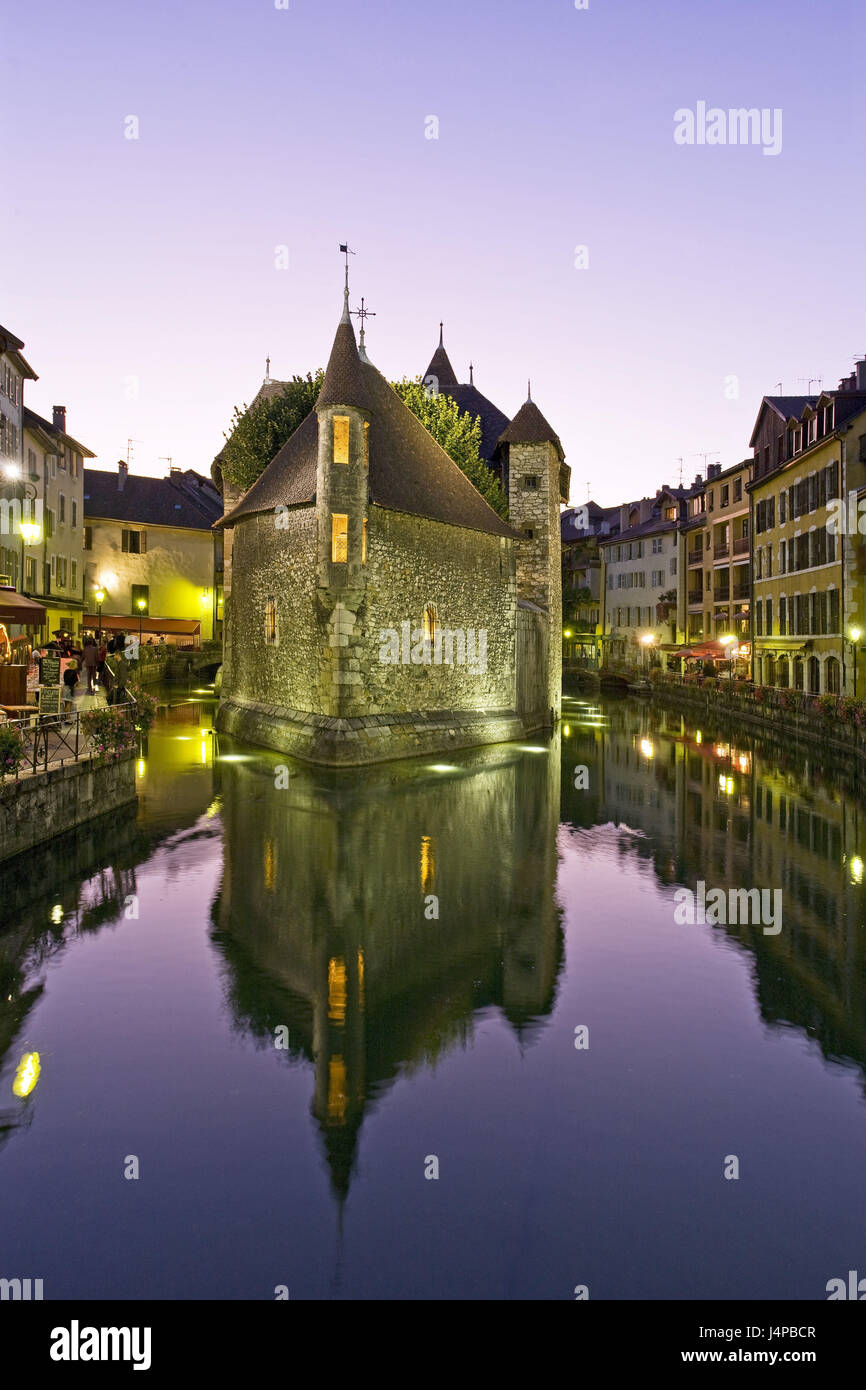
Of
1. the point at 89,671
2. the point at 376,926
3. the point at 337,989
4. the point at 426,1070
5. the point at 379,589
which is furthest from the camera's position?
the point at 89,671

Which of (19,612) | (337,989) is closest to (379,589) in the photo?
(19,612)

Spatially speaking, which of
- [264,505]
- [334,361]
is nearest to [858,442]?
[334,361]

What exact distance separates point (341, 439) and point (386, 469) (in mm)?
2583

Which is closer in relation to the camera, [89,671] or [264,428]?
[89,671]

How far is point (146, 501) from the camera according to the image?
59.6 meters

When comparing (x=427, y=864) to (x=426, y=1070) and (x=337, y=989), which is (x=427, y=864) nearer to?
(x=337, y=989)

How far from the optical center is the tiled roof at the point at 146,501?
5753cm

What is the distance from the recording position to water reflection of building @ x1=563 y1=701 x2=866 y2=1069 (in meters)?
8.84

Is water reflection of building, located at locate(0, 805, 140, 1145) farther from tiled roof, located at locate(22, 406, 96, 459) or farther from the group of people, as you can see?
tiled roof, located at locate(22, 406, 96, 459)

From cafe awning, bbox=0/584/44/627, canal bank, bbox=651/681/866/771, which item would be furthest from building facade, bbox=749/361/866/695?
cafe awning, bbox=0/584/44/627

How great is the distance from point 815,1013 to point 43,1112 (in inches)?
248

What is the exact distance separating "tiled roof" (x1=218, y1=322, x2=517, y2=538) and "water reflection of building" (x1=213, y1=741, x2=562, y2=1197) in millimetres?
9711
